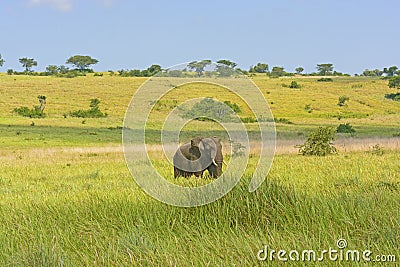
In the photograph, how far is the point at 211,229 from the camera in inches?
210

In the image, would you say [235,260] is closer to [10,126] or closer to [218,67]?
[218,67]

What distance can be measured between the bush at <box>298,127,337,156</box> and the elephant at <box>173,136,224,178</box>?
8.18 meters

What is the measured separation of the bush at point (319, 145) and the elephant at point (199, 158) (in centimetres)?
818

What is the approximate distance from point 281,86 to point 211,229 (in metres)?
78.1

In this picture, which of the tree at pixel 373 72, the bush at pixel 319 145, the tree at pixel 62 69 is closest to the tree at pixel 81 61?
the tree at pixel 62 69

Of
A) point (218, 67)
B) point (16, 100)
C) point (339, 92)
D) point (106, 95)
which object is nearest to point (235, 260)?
point (218, 67)

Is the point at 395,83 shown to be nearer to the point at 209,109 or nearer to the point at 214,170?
the point at 209,109

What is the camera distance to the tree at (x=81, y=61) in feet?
416

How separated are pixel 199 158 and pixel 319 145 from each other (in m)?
8.68

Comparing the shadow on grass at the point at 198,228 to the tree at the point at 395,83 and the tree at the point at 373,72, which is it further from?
the tree at the point at 373,72

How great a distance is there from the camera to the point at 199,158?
40.7ft

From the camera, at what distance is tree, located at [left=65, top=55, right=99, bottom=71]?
12675 centimetres

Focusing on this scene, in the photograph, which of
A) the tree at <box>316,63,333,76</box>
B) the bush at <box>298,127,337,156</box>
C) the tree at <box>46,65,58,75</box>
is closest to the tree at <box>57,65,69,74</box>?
the tree at <box>46,65,58,75</box>

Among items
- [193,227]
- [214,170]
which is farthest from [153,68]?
[193,227]
